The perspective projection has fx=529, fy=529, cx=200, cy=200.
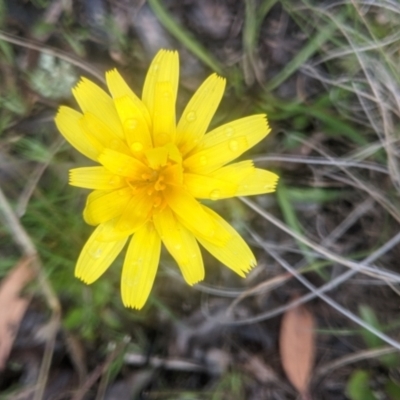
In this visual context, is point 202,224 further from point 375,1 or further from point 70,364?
point 375,1

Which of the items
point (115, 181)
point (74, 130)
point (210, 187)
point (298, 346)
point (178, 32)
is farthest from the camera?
point (298, 346)

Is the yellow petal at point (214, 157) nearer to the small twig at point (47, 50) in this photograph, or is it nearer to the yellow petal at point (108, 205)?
the yellow petal at point (108, 205)

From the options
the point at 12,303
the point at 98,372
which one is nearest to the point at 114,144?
the point at 12,303

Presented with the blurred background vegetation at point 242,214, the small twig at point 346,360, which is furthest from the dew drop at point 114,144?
the small twig at point 346,360

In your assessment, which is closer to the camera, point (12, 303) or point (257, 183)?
point (257, 183)

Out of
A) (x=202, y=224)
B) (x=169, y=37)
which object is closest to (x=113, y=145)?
(x=202, y=224)

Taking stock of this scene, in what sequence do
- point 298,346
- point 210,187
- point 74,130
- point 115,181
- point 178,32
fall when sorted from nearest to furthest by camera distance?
point 210,187 < point 115,181 < point 74,130 < point 178,32 < point 298,346

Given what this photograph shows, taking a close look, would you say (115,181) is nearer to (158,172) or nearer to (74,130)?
(158,172)
